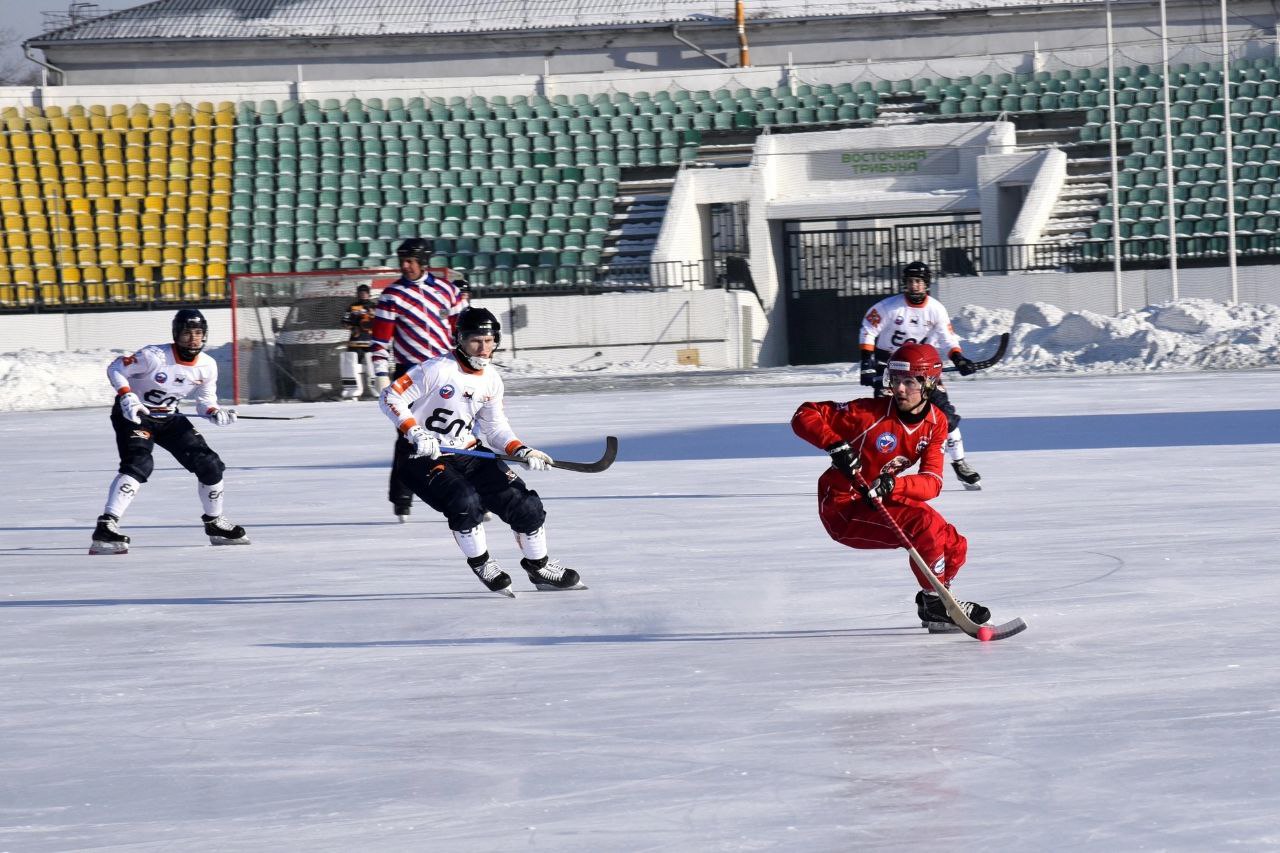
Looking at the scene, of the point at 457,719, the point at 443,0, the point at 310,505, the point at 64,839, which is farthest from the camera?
the point at 443,0

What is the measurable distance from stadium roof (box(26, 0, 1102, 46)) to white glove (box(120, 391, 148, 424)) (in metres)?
28.1

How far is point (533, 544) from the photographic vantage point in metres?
7.22

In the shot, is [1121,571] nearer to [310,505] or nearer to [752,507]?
[752,507]

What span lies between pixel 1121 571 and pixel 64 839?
4.73 meters

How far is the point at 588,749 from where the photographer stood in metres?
4.51

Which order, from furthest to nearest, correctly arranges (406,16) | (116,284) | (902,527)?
(406,16) < (116,284) < (902,527)

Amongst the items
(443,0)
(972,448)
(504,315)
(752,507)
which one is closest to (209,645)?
(752,507)

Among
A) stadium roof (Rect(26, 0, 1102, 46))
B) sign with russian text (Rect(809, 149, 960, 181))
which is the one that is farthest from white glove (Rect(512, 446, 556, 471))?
stadium roof (Rect(26, 0, 1102, 46))

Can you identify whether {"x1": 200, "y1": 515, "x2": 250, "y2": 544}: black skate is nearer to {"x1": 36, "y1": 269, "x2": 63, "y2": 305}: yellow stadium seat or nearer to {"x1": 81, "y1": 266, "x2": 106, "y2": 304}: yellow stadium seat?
{"x1": 81, "y1": 266, "x2": 106, "y2": 304}: yellow stadium seat

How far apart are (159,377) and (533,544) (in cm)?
270

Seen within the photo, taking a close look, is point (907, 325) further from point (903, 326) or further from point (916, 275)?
point (916, 275)

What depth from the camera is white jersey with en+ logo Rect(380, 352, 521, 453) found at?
7.16 m

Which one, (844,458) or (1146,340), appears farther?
(1146,340)

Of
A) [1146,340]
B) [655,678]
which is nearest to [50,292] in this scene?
[1146,340]
